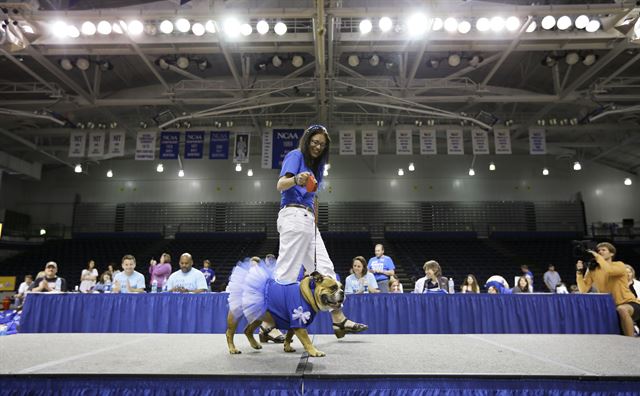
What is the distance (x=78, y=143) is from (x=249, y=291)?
14.4 m

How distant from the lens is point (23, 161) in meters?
19.4

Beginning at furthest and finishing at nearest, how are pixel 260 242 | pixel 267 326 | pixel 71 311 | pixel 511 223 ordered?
pixel 511 223 → pixel 260 242 → pixel 71 311 → pixel 267 326

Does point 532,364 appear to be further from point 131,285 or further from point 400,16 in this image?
point 400,16

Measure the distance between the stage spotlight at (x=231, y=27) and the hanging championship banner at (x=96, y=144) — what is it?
7675 mm

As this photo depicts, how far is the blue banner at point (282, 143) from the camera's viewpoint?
13.3 meters

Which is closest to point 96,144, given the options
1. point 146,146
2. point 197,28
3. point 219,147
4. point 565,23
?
point 146,146

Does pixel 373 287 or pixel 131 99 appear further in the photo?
pixel 131 99

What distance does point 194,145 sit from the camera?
14.1m

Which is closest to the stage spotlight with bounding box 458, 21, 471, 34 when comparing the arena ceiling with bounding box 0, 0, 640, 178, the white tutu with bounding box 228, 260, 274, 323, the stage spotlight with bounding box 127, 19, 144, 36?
the arena ceiling with bounding box 0, 0, 640, 178

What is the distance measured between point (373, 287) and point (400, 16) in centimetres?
582

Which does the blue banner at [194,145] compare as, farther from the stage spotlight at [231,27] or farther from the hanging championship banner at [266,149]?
the stage spotlight at [231,27]

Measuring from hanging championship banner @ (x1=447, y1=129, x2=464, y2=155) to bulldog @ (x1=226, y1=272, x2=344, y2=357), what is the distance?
12.0m

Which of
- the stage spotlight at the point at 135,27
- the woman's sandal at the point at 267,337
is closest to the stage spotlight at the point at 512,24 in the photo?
the stage spotlight at the point at 135,27

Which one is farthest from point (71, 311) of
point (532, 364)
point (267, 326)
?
point (532, 364)
